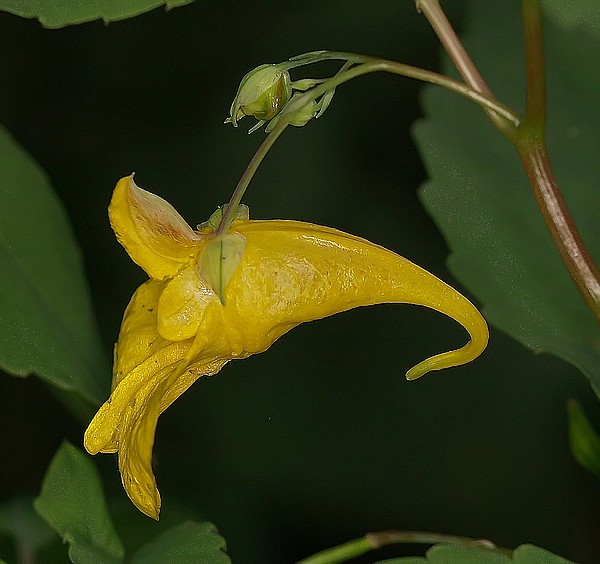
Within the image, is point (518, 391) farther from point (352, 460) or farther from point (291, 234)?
point (291, 234)

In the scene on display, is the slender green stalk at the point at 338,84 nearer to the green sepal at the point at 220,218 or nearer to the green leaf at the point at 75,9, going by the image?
the green sepal at the point at 220,218

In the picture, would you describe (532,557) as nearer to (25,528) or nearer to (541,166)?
(541,166)

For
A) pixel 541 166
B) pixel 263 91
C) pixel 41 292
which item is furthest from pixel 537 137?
pixel 41 292

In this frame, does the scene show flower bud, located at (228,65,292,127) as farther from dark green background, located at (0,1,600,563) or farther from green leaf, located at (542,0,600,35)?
dark green background, located at (0,1,600,563)

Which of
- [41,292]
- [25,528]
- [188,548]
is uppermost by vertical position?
[41,292]

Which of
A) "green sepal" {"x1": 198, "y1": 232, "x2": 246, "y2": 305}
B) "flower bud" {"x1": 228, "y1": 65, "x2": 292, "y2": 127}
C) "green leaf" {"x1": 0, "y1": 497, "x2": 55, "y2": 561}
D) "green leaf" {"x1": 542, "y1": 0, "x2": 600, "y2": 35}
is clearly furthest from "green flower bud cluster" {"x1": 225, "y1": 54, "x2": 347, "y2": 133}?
"green leaf" {"x1": 0, "y1": 497, "x2": 55, "y2": 561}

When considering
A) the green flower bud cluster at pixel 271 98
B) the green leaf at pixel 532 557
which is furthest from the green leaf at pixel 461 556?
the green flower bud cluster at pixel 271 98

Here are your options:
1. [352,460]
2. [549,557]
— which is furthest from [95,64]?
[549,557]
